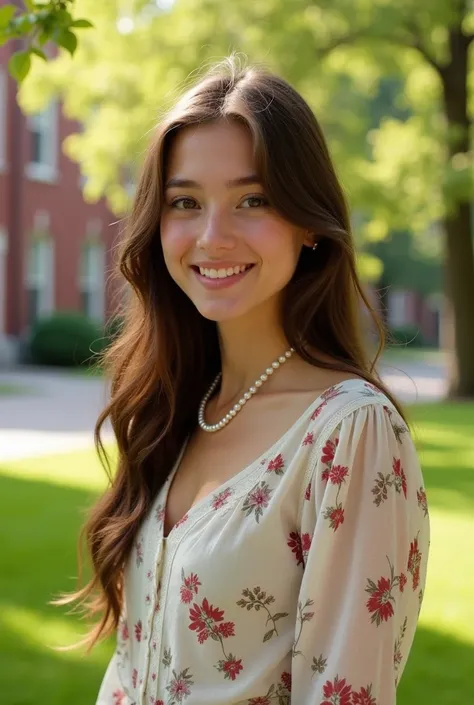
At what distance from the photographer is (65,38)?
3184 millimetres

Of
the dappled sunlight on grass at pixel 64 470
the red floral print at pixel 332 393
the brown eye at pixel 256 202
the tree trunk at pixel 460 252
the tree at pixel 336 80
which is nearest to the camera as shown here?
the red floral print at pixel 332 393

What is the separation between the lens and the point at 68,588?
5418 millimetres

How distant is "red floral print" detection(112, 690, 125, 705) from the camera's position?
2.17 metres

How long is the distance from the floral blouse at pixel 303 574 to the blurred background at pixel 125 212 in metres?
0.83

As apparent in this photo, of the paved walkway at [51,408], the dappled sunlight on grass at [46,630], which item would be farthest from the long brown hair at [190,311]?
the paved walkway at [51,408]

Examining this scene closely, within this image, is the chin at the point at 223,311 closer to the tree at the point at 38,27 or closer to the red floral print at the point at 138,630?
the red floral print at the point at 138,630

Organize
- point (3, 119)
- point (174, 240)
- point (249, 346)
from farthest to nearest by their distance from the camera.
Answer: point (3, 119)
point (249, 346)
point (174, 240)

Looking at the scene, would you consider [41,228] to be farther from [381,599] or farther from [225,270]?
[381,599]

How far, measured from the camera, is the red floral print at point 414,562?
5.51ft

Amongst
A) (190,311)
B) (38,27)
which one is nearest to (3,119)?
(38,27)

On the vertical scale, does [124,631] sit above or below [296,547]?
below

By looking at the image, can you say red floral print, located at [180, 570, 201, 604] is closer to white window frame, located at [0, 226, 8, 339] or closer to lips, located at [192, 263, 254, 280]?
lips, located at [192, 263, 254, 280]

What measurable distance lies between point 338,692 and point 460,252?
1558 cm

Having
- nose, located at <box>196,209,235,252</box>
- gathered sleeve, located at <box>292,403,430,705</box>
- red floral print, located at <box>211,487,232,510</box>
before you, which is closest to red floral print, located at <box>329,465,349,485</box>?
gathered sleeve, located at <box>292,403,430,705</box>
